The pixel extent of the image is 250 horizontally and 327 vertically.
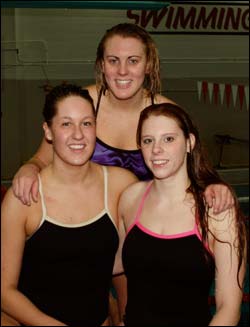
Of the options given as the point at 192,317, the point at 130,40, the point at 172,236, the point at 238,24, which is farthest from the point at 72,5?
the point at 238,24

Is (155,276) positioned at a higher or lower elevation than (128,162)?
lower

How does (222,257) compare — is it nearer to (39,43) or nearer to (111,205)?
(111,205)

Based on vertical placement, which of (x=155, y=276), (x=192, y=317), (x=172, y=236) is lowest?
(x=192, y=317)

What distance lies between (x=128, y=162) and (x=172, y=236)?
0.60m

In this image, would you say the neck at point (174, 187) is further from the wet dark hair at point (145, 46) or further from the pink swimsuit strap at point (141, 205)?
the wet dark hair at point (145, 46)

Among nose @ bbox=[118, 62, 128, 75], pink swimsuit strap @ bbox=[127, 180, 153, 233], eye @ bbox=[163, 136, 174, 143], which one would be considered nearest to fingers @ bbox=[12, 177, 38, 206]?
pink swimsuit strap @ bbox=[127, 180, 153, 233]

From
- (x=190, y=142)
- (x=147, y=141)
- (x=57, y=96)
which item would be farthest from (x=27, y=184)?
(x=190, y=142)

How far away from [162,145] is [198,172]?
7.3 inches

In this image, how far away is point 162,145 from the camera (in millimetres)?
1720

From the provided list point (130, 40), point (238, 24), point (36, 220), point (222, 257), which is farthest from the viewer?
point (238, 24)

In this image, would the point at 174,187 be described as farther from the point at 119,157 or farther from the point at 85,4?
the point at 85,4

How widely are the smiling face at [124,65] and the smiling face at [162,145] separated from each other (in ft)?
1.27

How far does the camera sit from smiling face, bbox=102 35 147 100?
2100 mm

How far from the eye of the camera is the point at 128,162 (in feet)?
7.43
